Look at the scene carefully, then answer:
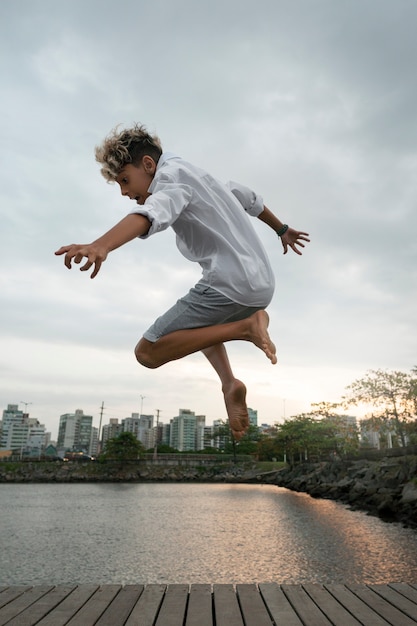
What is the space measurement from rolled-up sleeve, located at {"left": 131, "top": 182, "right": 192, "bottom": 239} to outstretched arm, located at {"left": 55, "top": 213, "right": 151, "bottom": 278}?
27mm

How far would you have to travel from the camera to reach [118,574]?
707 inches

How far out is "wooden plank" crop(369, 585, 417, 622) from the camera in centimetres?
661

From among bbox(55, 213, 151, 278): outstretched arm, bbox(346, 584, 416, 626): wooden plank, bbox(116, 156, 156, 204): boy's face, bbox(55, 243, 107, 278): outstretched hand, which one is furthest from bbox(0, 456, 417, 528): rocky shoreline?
bbox(55, 243, 107, 278): outstretched hand

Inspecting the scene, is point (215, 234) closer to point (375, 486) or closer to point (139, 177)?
point (139, 177)

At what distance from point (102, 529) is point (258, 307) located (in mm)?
30144

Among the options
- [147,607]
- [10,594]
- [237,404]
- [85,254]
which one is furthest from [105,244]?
[10,594]

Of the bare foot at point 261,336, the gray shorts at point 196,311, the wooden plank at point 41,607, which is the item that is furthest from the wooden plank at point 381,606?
the gray shorts at point 196,311

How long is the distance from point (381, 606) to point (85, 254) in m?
7.23

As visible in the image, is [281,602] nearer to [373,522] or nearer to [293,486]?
[373,522]

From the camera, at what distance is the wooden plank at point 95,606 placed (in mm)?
6297

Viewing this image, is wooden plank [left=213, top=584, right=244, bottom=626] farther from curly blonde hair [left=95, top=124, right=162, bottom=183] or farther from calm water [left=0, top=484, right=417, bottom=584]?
calm water [left=0, top=484, right=417, bottom=584]

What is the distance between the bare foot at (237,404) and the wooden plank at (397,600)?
5.66m

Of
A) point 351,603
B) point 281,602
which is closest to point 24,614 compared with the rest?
point 281,602

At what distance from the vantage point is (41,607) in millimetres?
6852
